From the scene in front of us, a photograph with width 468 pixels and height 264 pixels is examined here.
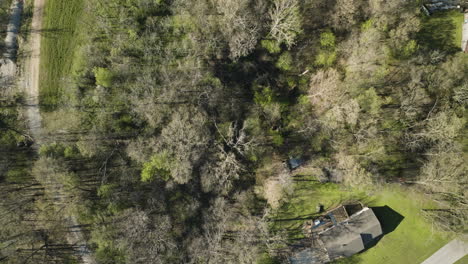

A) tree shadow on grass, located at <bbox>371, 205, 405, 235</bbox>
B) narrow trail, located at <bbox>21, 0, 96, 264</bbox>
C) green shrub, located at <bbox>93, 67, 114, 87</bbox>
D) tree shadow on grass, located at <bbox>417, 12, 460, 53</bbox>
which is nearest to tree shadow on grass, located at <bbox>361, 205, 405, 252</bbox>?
tree shadow on grass, located at <bbox>371, 205, 405, 235</bbox>

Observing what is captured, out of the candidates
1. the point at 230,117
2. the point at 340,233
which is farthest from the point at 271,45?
the point at 340,233

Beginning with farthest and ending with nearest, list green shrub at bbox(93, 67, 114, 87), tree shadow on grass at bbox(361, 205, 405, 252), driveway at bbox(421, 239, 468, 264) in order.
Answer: driveway at bbox(421, 239, 468, 264) → tree shadow on grass at bbox(361, 205, 405, 252) → green shrub at bbox(93, 67, 114, 87)

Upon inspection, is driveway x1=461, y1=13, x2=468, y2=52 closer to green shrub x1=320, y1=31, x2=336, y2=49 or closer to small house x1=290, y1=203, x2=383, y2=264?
green shrub x1=320, y1=31, x2=336, y2=49

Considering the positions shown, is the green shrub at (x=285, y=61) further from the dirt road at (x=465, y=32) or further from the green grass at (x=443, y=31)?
the dirt road at (x=465, y=32)

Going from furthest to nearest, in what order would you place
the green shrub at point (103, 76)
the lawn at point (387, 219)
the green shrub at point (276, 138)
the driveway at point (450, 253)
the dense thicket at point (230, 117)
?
the driveway at point (450, 253)
the lawn at point (387, 219)
the green shrub at point (276, 138)
the green shrub at point (103, 76)
the dense thicket at point (230, 117)

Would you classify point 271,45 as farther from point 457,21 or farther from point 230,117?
point 457,21

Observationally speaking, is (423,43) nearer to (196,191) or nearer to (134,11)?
(196,191)

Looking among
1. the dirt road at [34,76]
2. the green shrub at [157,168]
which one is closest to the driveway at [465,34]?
the green shrub at [157,168]
